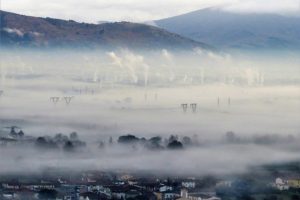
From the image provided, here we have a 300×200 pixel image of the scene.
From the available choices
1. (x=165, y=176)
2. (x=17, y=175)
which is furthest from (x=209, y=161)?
(x=17, y=175)

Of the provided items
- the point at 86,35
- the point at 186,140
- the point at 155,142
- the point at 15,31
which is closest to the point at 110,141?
the point at 155,142

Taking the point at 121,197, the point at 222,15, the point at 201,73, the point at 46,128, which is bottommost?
the point at 121,197

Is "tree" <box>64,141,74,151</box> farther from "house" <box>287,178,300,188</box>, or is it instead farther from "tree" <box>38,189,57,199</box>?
"house" <box>287,178,300,188</box>

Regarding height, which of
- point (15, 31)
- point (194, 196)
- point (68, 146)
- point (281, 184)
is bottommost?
point (194, 196)

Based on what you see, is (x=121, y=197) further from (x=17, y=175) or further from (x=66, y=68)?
(x=66, y=68)

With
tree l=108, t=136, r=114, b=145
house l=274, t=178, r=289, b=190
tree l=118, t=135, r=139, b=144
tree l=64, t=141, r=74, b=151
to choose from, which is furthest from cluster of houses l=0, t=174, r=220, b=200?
tree l=118, t=135, r=139, b=144

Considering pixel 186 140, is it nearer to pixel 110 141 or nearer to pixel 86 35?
pixel 110 141
